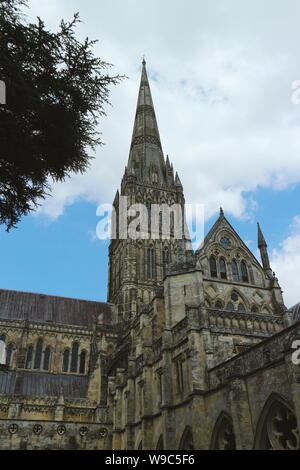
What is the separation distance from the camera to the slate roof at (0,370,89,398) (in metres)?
32.2

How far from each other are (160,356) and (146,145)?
127 ft

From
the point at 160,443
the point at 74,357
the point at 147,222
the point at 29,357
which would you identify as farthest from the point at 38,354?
the point at 160,443

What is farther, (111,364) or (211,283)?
(111,364)

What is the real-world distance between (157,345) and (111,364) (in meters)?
13.0

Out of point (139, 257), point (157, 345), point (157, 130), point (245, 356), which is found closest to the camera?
point (245, 356)

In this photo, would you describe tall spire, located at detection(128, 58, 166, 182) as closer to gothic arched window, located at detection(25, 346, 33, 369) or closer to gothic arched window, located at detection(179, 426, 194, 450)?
gothic arched window, located at detection(25, 346, 33, 369)

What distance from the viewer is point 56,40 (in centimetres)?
1079

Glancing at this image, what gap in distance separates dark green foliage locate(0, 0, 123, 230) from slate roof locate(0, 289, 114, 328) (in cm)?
2965

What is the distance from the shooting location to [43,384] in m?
34.2

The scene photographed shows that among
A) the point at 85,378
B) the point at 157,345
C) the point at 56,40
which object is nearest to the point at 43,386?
the point at 85,378

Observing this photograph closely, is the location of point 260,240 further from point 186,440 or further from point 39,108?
point 39,108

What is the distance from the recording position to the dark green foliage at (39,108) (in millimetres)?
10203

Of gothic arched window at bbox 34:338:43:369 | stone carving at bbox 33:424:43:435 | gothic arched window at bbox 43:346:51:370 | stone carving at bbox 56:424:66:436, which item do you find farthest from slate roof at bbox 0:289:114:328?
stone carving at bbox 56:424:66:436
